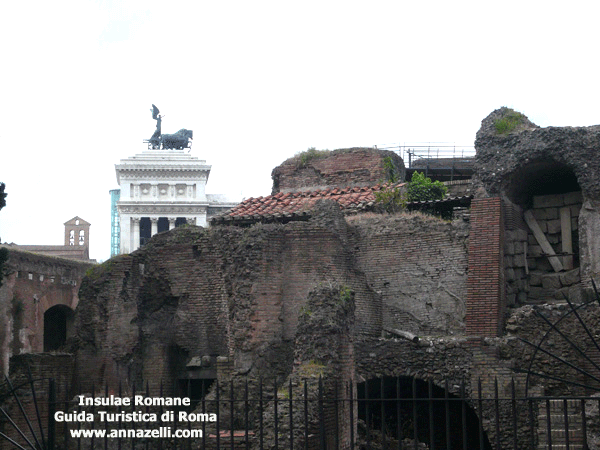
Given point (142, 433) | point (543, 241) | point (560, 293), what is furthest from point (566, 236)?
point (142, 433)

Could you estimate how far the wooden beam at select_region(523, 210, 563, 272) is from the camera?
706 inches

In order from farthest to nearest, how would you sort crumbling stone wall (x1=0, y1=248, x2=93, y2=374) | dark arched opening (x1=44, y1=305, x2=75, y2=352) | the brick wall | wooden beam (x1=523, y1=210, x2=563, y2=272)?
dark arched opening (x1=44, y1=305, x2=75, y2=352)
crumbling stone wall (x1=0, y1=248, x2=93, y2=374)
wooden beam (x1=523, y1=210, x2=563, y2=272)
the brick wall

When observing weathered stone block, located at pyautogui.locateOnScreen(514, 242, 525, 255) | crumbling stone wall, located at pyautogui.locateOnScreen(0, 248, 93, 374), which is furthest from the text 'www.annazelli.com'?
crumbling stone wall, located at pyautogui.locateOnScreen(0, 248, 93, 374)

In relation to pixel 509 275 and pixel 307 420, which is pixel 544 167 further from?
pixel 307 420

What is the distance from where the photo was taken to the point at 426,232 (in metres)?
17.5

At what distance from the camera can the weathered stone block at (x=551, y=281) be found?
17.7 metres

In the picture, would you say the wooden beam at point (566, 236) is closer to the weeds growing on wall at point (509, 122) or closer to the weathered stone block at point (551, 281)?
the weathered stone block at point (551, 281)

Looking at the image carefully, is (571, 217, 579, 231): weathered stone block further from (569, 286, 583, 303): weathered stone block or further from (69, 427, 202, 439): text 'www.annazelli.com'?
(69, 427, 202, 439): text 'www.annazelli.com'

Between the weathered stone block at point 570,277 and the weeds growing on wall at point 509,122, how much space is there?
2774 mm

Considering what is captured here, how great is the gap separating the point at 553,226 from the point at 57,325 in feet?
53.6

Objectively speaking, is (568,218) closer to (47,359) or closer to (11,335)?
(47,359)

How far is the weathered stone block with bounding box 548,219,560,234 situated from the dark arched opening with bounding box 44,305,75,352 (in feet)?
50.4

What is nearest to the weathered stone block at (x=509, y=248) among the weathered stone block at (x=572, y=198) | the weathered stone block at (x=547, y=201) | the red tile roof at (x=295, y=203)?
the weathered stone block at (x=547, y=201)

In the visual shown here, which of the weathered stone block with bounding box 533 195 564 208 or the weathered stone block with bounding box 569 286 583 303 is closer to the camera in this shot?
the weathered stone block with bounding box 569 286 583 303
